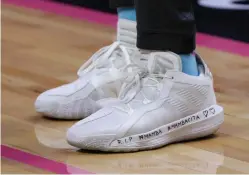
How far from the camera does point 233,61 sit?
75.2 inches

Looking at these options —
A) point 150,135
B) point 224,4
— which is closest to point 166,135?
point 150,135

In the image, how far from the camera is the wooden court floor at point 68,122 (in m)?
1.16

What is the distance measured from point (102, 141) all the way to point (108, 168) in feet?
0.22

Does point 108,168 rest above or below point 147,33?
below

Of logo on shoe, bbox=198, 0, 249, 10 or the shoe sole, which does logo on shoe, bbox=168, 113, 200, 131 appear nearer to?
the shoe sole

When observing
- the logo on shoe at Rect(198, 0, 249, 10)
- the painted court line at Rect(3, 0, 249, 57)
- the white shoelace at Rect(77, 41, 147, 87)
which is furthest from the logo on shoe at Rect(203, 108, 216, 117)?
the logo on shoe at Rect(198, 0, 249, 10)

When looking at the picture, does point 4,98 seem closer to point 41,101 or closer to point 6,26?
point 41,101

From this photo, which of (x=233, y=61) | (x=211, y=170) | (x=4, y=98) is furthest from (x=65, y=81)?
(x=211, y=170)

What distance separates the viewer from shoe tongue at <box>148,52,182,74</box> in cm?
121

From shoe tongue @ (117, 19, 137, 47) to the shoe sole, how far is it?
210 millimetres

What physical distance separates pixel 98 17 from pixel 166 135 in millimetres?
1305

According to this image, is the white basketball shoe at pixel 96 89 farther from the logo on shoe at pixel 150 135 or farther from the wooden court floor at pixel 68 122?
the logo on shoe at pixel 150 135

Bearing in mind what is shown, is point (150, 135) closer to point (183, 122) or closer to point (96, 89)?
point (183, 122)

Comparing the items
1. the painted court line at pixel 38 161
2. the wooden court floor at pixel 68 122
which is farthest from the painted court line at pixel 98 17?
the painted court line at pixel 38 161
